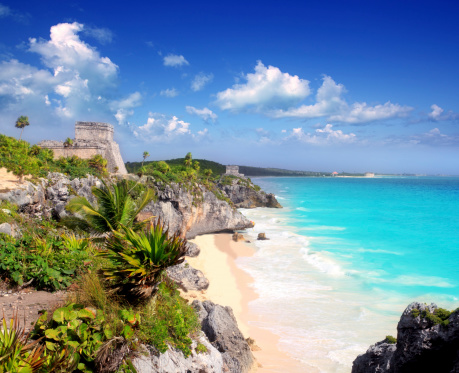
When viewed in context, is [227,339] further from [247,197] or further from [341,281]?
[247,197]

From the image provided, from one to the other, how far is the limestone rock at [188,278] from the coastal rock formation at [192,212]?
704 cm

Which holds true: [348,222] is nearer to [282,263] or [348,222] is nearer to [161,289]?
[282,263]

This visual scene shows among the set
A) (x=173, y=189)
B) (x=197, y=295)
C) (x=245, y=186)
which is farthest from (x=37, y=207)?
(x=245, y=186)

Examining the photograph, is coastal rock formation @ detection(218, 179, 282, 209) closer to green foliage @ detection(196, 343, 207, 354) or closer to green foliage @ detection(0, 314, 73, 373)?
green foliage @ detection(196, 343, 207, 354)

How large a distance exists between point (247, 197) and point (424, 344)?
49517 millimetres

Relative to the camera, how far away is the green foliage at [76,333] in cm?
422

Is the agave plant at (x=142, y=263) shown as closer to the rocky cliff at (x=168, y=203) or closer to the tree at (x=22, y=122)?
the rocky cliff at (x=168, y=203)

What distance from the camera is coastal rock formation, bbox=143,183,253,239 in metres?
25.1

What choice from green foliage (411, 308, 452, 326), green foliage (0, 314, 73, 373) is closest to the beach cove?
green foliage (411, 308, 452, 326)

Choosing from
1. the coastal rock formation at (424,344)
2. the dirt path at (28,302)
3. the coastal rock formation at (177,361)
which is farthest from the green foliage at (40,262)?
the coastal rock formation at (424,344)

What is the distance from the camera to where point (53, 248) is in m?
7.45

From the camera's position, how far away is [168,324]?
218 inches

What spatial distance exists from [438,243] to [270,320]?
92.9ft

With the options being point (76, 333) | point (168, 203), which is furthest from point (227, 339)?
point (168, 203)
